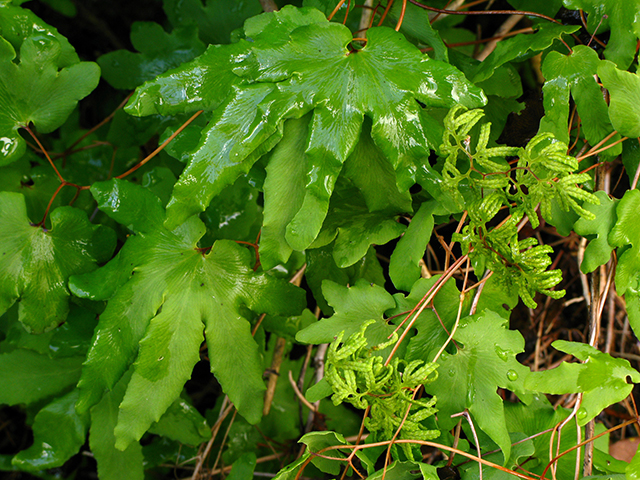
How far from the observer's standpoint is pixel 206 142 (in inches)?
28.4

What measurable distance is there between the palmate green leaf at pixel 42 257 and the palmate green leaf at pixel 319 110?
35 centimetres

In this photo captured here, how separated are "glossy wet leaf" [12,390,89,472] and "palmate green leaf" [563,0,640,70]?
4.53 feet

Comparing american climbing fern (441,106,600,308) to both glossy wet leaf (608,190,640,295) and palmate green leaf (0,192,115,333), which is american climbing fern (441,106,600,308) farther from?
palmate green leaf (0,192,115,333)

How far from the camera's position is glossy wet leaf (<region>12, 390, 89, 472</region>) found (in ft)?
3.60

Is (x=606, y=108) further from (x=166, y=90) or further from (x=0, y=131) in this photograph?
(x=0, y=131)

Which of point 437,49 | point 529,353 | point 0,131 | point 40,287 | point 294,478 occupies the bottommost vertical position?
point 529,353

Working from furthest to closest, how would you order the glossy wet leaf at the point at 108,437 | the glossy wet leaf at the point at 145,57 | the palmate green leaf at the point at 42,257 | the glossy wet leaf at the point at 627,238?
1. the glossy wet leaf at the point at 145,57
2. the glossy wet leaf at the point at 108,437
3. the palmate green leaf at the point at 42,257
4. the glossy wet leaf at the point at 627,238

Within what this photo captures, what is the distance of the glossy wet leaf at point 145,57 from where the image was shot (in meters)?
1.23

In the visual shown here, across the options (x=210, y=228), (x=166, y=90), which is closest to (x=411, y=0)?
(x=166, y=90)

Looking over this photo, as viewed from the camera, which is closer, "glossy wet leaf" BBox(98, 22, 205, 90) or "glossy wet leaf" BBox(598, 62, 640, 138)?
"glossy wet leaf" BBox(598, 62, 640, 138)

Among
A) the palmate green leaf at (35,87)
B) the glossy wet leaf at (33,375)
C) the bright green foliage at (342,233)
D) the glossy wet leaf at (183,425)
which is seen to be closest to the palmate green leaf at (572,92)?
the bright green foliage at (342,233)

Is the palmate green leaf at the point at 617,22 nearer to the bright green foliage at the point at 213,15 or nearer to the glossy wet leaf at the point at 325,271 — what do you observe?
the glossy wet leaf at the point at 325,271

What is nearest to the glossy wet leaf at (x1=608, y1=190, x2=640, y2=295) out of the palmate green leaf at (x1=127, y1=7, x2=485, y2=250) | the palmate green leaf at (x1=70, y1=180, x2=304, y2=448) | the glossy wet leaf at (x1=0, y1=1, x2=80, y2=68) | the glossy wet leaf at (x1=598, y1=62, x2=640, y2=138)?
the glossy wet leaf at (x1=598, y1=62, x2=640, y2=138)

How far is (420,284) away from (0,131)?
3.00ft
